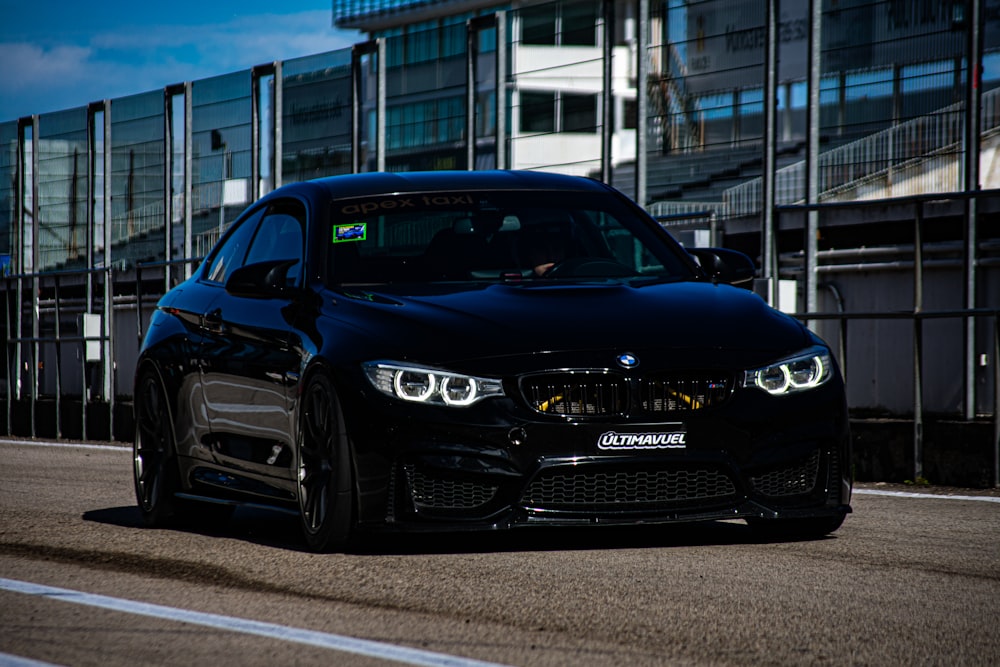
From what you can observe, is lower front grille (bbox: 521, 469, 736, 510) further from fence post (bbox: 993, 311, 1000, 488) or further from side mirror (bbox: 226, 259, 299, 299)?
fence post (bbox: 993, 311, 1000, 488)

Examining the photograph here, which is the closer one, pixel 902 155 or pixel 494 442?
pixel 494 442

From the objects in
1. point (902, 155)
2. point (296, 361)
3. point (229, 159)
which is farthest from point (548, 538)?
point (229, 159)

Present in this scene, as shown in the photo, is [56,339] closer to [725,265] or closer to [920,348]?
[920,348]

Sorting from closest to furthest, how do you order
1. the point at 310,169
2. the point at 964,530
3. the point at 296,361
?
the point at 296,361
the point at 964,530
the point at 310,169

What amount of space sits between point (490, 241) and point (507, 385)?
1506 mm

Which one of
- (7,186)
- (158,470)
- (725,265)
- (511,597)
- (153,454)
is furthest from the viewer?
(7,186)

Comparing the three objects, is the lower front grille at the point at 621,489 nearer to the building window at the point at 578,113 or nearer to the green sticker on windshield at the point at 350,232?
the green sticker on windshield at the point at 350,232

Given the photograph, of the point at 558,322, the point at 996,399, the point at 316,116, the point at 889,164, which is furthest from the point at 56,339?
the point at 558,322

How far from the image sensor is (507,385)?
6.37m

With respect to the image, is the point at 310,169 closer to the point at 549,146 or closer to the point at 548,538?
the point at 549,146

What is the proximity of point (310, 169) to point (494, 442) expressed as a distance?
1287 cm

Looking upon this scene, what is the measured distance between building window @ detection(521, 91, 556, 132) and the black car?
313 inches

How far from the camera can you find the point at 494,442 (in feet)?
20.8

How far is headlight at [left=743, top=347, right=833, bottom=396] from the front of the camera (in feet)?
21.6
